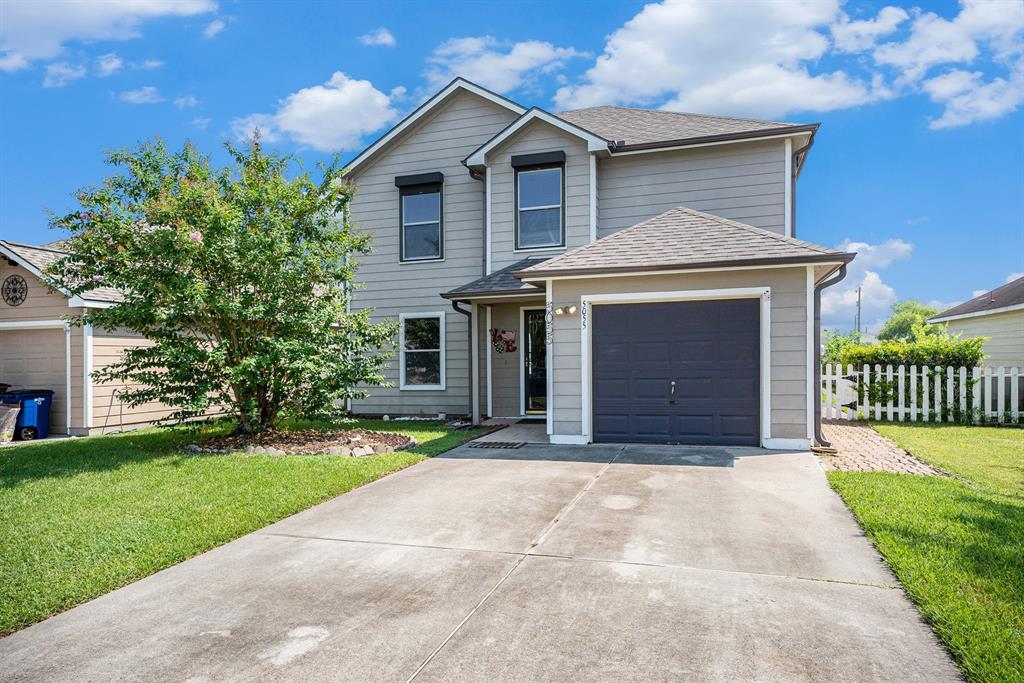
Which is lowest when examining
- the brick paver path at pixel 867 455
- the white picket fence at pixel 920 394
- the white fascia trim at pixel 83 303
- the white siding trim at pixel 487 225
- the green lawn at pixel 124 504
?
the green lawn at pixel 124 504

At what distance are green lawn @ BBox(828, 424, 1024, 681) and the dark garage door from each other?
6.76ft

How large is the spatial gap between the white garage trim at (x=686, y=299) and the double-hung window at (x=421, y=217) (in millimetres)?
5283

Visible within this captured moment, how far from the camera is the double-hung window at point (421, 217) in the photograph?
43.7 ft

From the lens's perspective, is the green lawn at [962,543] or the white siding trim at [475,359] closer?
the green lawn at [962,543]

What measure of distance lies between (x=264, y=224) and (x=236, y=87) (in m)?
6.56

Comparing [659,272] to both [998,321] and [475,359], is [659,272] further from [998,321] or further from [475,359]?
[998,321]

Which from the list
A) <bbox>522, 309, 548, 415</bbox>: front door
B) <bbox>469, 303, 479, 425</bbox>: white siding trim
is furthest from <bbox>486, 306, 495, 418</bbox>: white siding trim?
<bbox>522, 309, 548, 415</bbox>: front door

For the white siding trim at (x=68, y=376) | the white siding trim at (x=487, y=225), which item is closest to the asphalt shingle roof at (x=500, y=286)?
the white siding trim at (x=487, y=225)

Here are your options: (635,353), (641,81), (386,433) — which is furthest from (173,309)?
(641,81)

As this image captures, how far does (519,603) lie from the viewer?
3.47 meters

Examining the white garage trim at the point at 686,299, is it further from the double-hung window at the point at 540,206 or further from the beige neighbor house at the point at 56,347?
the beige neighbor house at the point at 56,347

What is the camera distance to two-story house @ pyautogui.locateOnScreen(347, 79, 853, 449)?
8516 mm

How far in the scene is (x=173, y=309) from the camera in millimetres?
8250

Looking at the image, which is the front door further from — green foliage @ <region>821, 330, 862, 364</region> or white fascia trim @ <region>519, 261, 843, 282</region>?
green foliage @ <region>821, 330, 862, 364</region>
